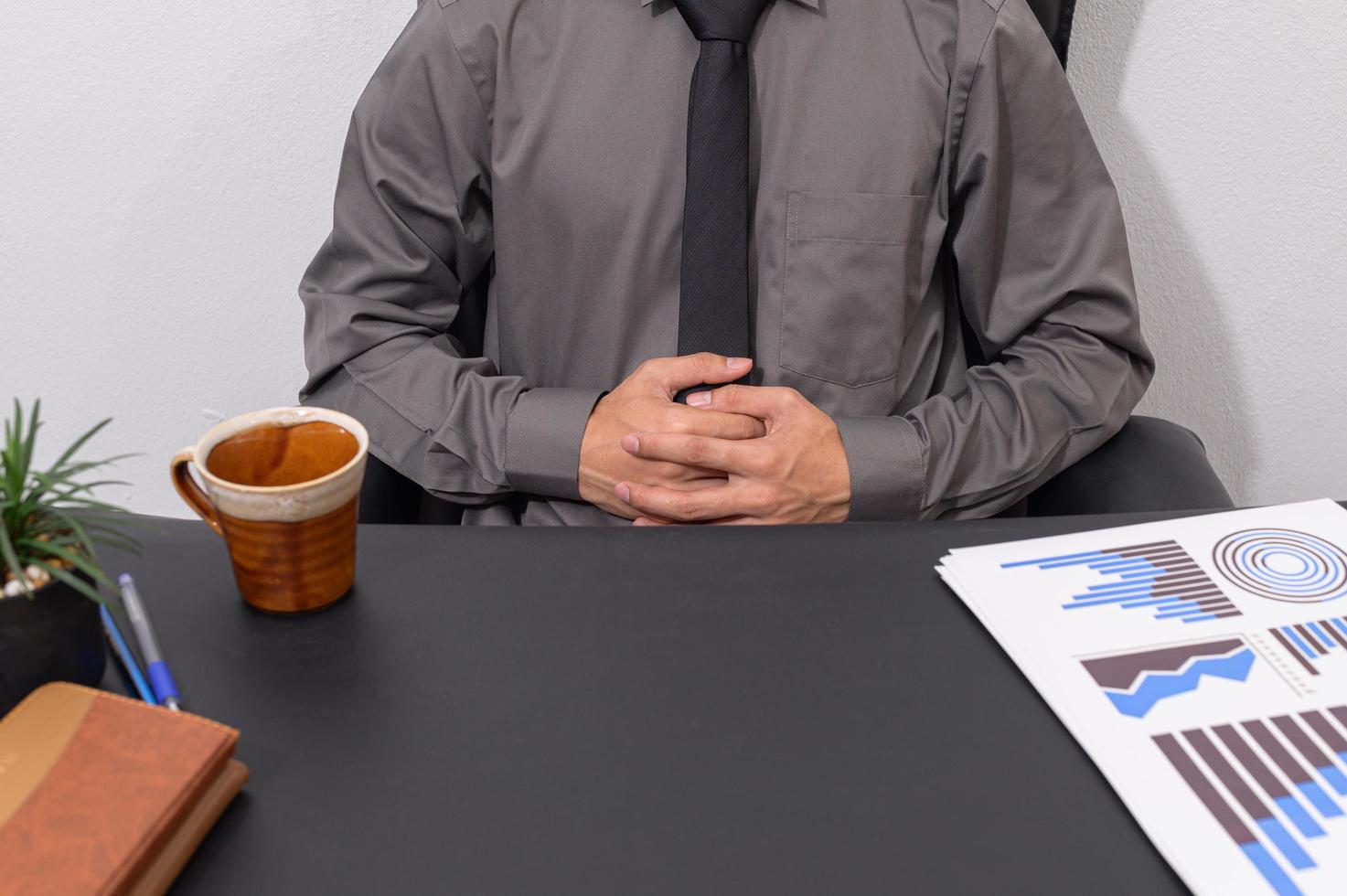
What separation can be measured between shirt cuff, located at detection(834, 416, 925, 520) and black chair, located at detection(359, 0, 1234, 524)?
0.17 metres

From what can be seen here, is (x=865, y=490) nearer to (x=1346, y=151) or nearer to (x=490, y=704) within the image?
(x=490, y=704)

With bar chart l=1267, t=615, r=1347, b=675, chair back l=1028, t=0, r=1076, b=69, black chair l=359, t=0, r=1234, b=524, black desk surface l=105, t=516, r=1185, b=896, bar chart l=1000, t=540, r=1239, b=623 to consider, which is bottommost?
black chair l=359, t=0, r=1234, b=524

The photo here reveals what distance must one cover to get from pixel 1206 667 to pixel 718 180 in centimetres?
64

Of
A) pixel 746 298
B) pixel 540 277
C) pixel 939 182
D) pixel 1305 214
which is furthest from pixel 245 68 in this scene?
pixel 1305 214

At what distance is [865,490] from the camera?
3.58 ft

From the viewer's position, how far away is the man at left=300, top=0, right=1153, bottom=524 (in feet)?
3.61

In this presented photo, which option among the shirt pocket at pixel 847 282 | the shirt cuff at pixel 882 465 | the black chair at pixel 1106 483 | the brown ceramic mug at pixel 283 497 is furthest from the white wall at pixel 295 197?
the brown ceramic mug at pixel 283 497

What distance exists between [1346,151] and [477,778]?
1.39m

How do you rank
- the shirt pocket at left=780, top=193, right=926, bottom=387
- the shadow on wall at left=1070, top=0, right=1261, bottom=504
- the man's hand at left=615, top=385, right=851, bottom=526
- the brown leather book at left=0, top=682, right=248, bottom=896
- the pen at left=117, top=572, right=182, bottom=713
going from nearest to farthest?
the brown leather book at left=0, top=682, right=248, bottom=896, the pen at left=117, top=572, right=182, bottom=713, the man's hand at left=615, top=385, right=851, bottom=526, the shirt pocket at left=780, top=193, right=926, bottom=387, the shadow on wall at left=1070, top=0, right=1261, bottom=504

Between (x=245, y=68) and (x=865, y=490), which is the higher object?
(x=245, y=68)

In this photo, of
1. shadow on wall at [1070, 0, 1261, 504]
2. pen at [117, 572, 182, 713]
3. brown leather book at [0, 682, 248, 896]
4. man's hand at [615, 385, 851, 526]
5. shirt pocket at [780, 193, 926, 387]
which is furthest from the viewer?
shadow on wall at [1070, 0, 1261, 504]

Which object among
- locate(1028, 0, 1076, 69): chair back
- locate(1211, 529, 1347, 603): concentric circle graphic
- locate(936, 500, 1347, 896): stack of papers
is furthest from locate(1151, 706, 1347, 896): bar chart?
locate(1028, 0, 1076, 69): chair back

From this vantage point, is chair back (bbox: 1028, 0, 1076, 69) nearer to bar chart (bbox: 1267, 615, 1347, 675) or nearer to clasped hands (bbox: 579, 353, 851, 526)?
clasped hands (bbox: 579, 353, 851, 526)

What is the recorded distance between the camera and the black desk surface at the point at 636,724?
562 millimetres
